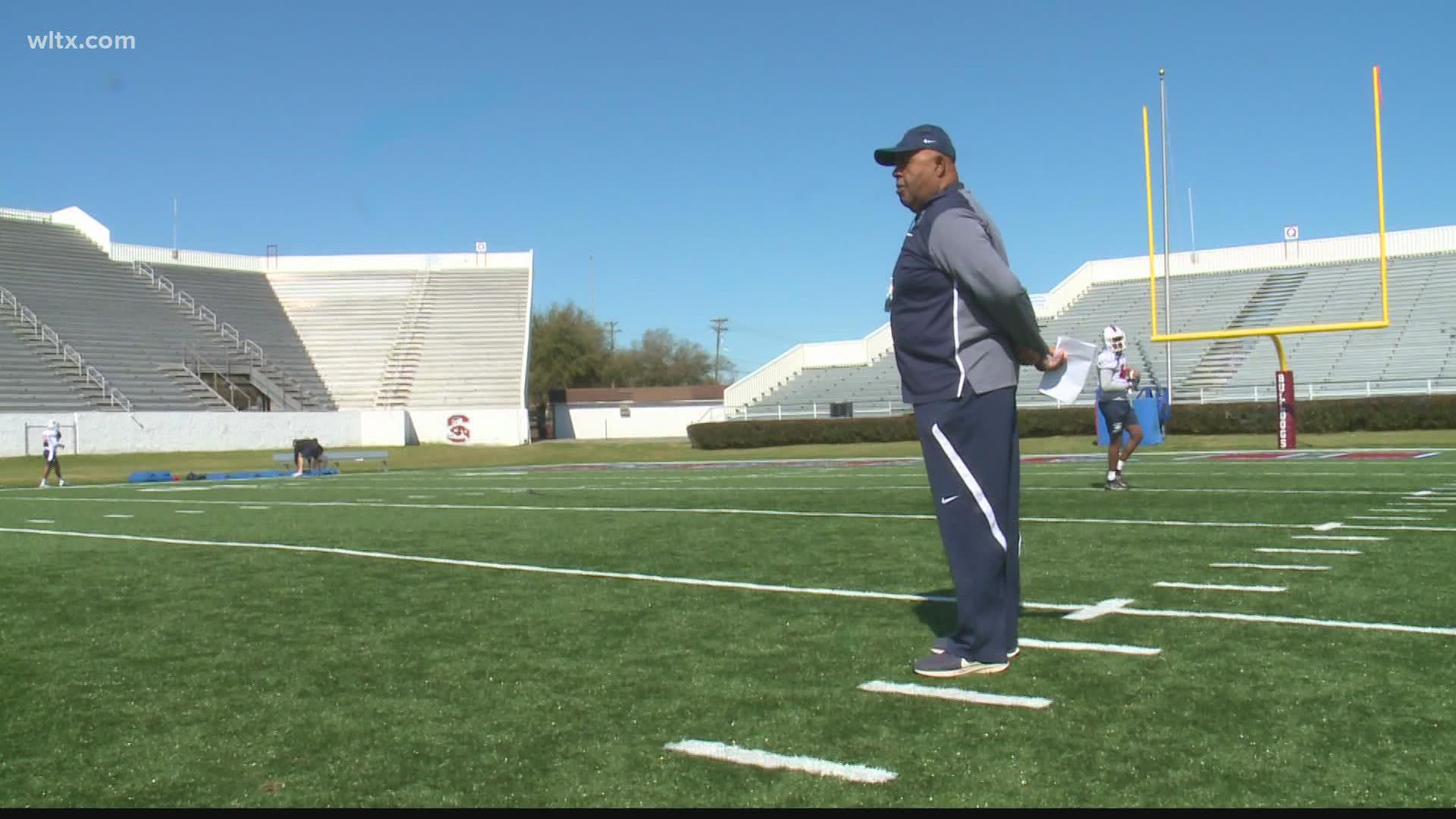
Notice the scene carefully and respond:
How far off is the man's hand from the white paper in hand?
22 mm

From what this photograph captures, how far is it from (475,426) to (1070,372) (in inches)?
1748

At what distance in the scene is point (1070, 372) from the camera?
4.69 meters

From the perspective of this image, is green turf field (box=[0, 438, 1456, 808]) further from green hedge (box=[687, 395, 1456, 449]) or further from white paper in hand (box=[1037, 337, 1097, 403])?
green hedge (box=[687, 395, 1456, 449])

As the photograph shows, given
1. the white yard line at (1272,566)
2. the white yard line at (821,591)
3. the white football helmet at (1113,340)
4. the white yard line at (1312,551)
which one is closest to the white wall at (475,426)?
the white football helmet at (1113,340)

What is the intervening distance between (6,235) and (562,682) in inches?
2036

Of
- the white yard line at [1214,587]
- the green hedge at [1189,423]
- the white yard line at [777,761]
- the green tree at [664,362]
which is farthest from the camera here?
the green tree at [664,362]

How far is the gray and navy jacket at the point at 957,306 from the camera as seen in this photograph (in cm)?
431

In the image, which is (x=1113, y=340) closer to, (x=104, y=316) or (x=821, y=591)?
(x=821, y=591)

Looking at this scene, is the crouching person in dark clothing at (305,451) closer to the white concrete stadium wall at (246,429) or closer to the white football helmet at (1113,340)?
the white concrete stadium wall at (246,429)

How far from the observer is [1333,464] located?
15.4 m

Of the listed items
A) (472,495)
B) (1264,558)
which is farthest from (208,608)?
(472,495)

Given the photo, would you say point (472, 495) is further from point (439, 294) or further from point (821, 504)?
point (439, 294)

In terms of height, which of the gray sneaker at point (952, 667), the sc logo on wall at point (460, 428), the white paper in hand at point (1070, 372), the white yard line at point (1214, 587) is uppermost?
the sc logo on wall at point (460, 428)

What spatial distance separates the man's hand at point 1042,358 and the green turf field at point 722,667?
3.35 feet
